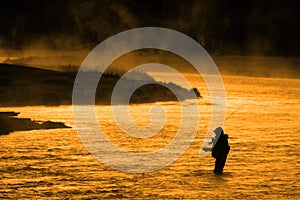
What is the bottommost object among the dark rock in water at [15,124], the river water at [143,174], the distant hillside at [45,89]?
the river water at [143,174]

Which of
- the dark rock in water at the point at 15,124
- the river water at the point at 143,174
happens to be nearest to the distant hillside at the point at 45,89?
the dark rock in water at the point at 15,124

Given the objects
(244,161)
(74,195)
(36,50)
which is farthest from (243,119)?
(36,50)

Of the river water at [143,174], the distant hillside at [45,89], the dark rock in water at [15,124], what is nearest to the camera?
the river water at [143,174]

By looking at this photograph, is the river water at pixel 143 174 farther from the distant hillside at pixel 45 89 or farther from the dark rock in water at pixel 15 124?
the distant hillside at pixel 45 89

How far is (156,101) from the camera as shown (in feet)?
370

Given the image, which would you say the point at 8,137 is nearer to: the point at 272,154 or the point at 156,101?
the point at 272,154

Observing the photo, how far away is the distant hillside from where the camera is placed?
93.1 m

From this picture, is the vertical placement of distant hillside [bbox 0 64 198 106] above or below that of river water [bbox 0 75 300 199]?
above

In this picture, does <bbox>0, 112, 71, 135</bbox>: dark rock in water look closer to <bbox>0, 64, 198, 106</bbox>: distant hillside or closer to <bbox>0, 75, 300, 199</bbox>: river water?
<bbox>0, 75, 300, 199</bbox>: river water

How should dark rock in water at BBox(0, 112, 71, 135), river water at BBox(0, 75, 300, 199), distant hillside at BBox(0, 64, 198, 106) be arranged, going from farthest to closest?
1. distant hillside at BBox(0, 64, 198, 106)
2. dark rock in water at BBox(0, 112, 71, 135)
3. river water at BBox(0, 75, 300, 199)

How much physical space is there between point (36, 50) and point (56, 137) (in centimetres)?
11970

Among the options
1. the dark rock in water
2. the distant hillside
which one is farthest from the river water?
the distant hillside

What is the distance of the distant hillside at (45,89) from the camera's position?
9306cm

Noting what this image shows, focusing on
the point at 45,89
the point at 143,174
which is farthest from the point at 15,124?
the point at 45,89
